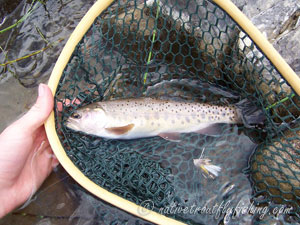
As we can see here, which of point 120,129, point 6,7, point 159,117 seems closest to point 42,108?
point 120,129

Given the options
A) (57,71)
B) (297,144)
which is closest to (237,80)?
(297,144)

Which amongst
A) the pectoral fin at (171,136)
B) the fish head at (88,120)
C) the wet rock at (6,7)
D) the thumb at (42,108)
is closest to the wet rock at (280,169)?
the pectoral fin at (171,136)

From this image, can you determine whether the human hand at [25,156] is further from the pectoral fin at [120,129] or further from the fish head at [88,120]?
the pectoral fin at [120,129]

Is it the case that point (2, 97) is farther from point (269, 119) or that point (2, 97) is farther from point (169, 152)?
point (269, 119)

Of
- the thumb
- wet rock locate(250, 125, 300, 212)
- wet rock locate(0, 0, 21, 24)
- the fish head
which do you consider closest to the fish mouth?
the fish head

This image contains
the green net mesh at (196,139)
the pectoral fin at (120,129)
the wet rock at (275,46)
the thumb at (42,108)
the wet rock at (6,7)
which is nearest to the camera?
the thumb at (42,108)

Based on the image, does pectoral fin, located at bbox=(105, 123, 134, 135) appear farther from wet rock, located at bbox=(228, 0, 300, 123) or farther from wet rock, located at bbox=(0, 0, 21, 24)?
wet rock, located at bbox=(0, 0, 21, 24)

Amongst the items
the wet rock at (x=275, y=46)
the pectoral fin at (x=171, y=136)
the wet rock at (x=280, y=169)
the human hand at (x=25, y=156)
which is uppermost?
the wet rock at (x=275, y=46)
